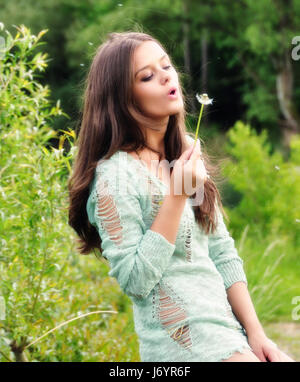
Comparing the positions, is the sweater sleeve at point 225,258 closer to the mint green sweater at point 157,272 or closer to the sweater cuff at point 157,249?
the mint green sweater at point 157,272

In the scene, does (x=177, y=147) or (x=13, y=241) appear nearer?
(x=177, y=147)

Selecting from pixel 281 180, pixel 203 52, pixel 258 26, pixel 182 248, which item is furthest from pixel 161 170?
pixel 203 52

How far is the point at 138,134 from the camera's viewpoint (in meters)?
1.80

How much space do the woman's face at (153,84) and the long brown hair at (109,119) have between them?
0.07 ft

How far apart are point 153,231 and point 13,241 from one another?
108 centimetres

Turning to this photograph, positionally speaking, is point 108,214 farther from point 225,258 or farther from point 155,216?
point 225,258

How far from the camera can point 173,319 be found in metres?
1.60

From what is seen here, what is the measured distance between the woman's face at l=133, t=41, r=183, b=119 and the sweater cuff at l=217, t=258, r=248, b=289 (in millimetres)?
528

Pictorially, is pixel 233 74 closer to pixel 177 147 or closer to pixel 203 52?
pixel 203 52

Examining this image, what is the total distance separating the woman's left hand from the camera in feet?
5.70

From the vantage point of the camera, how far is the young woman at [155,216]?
1.57 metres

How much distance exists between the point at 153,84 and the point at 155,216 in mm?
398

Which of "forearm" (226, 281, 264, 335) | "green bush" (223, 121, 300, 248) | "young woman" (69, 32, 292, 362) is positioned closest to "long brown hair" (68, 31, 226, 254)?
"young woman" (69, 32, 292, 362)

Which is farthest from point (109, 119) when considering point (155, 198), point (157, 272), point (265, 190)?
point (265, 190)
